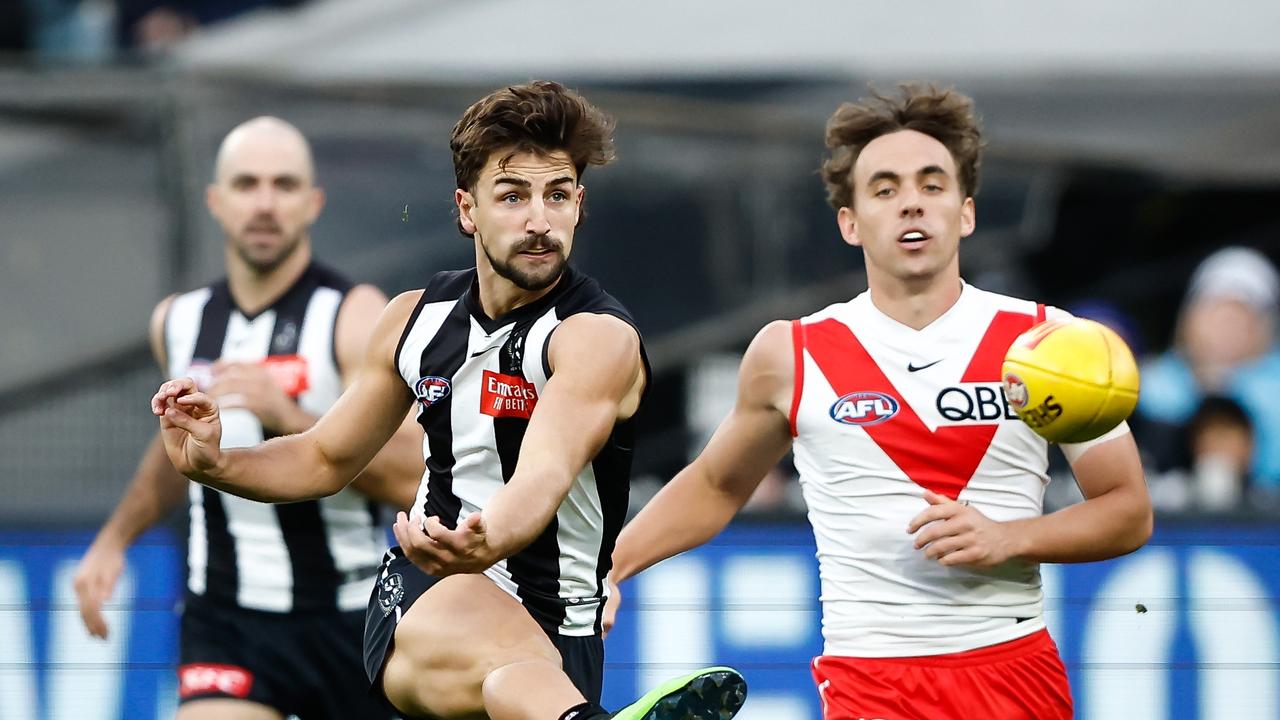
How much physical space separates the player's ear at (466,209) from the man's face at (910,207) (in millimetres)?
1028

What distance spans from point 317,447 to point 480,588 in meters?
0.63

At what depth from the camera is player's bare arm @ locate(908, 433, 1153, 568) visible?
4.35 m

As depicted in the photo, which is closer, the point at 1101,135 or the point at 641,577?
the point at 641,577

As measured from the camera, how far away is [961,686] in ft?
14.9

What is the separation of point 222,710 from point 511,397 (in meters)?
2.05

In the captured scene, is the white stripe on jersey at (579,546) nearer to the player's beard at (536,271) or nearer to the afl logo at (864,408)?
the player's beard at (536,271)

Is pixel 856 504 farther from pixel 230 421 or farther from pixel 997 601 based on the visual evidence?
pixel 230 421

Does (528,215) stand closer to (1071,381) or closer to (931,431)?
(931,431)

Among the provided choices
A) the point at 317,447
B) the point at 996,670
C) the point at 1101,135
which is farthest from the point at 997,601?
the point at 1101,135

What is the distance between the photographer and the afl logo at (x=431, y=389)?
171 inches

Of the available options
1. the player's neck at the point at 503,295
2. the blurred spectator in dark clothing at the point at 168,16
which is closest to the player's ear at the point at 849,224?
the player's neck at the point at 503,295

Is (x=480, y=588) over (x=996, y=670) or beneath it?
over

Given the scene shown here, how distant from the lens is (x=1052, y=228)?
35.5 feet

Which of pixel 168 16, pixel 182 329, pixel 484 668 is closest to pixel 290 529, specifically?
pixel 182 329
